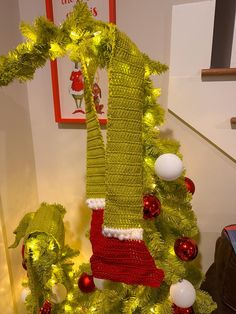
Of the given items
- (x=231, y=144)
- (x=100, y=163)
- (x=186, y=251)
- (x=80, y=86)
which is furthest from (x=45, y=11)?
(x=186, y=251)

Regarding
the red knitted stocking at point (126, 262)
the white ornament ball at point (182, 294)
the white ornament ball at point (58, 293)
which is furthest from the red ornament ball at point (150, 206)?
the white ornament ball at point (58, 293)

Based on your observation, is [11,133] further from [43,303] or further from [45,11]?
[43,303]

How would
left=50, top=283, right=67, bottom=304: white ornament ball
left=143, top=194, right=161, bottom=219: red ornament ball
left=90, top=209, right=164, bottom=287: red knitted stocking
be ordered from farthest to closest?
left=50, top=283, right=67, bottom=304: white ornament ball < left=143, top=194, right=161, bottom=219: red ornament ball < left=90, top=209, right=164, bottom=287: red knitted stocking

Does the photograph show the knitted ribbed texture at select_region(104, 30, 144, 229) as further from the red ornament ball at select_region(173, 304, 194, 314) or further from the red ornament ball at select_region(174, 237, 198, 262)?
the red ornament ball at select_region(173, 304, 194, 314)

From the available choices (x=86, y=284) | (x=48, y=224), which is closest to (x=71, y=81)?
(x=48, y=224)

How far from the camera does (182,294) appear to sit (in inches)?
29.9

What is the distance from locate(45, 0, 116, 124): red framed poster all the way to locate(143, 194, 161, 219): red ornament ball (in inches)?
17.3

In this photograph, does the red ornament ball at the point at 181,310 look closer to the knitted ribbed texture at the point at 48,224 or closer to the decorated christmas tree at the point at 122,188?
the decorated christmas tree at the point at 122,188

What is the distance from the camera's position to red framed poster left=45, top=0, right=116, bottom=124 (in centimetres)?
96

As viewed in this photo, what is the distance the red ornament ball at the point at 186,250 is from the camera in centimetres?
75

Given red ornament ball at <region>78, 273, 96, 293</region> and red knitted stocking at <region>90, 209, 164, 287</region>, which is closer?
red knitted stocking at <region>90, 209, 164, 287</region>

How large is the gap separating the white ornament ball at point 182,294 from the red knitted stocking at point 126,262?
0.69 ft

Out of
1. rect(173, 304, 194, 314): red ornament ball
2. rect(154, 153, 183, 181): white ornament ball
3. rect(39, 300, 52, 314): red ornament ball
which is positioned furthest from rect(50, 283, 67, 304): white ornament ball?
rect(154, 153, 183, 181): white ornament ball

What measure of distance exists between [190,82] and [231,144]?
0.25 meters
